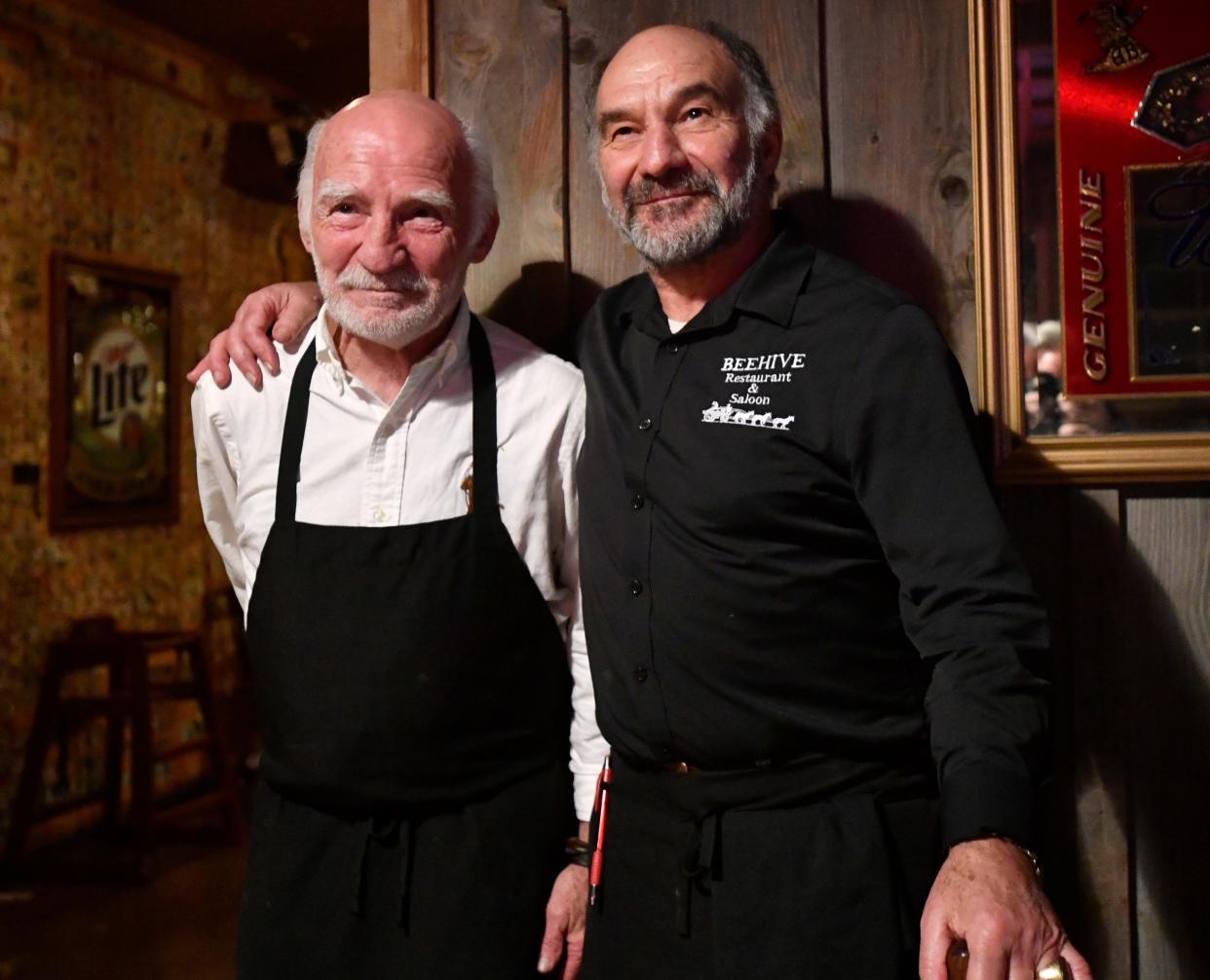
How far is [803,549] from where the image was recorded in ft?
4.61

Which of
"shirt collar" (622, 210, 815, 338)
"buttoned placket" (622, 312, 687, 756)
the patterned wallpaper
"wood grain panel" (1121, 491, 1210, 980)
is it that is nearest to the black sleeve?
"shirt collar" (622, 210, 815, 338)

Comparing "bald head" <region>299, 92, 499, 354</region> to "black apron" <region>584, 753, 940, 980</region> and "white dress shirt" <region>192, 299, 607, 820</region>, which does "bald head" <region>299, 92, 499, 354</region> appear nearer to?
"white dress shirt" <region>192, 299, 607, 820</region>

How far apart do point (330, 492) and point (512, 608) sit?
0.32 m

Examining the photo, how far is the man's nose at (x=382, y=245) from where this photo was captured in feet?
5.34

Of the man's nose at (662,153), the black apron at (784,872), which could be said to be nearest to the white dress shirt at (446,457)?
the black apron at (784,872)

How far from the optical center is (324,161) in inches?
67.1

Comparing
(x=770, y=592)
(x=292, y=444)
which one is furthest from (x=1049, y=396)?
(x=292, y=444)

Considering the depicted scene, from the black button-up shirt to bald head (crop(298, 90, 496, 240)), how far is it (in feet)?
1.34

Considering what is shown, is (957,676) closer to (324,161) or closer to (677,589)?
(677,589)

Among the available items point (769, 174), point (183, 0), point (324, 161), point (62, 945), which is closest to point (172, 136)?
point (183, 0)

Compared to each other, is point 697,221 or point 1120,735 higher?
point 697,221

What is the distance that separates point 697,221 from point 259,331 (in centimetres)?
72

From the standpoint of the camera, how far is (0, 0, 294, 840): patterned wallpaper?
434cm

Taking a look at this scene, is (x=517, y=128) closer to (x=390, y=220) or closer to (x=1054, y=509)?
(x=390, y=220)
